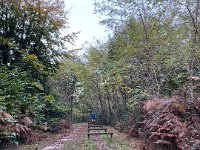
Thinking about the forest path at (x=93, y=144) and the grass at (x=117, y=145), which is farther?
the grass at (x=117, y=145)

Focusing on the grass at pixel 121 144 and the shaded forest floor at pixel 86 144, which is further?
the grass at pixel 121 144

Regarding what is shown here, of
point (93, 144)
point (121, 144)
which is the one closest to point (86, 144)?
point (93, 144)

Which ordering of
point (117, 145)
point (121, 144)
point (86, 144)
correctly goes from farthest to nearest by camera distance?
point (121, 144)
point (86, 144)
point (117, 145)

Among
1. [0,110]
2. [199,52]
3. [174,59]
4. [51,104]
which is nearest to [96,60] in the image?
[51,104]

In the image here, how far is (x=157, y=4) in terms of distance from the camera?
1565 cm

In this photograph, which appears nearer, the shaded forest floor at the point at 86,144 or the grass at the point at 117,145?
the shaded forest floor at the point at 86,144

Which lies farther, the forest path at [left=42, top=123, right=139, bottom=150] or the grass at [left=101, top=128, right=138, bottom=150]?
the grass at [left=101, top=128, right=138, bottom=150]

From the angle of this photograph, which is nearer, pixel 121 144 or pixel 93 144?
pixel 93 144

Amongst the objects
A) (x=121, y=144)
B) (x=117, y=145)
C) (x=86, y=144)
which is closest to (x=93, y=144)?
(x=86, y=144)

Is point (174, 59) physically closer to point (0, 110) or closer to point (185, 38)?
point (185, 38)

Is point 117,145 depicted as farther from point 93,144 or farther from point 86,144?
point 86,144

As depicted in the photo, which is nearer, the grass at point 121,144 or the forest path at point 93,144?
the forest path at point 93,144

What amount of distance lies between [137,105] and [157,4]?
6649 millimetres

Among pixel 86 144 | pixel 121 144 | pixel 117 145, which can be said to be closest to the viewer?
pixel 117 145
